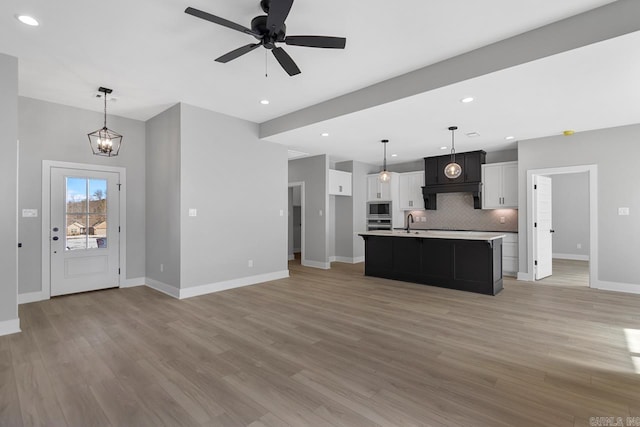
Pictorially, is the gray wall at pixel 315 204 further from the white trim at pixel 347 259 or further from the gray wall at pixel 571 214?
the gray wall at pixel 571 214

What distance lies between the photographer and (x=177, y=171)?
475 centimetres

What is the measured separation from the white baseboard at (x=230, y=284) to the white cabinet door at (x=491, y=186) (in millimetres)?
4812

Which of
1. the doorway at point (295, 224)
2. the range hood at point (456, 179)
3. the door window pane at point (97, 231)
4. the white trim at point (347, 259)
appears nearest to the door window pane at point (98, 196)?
the door window pane at point (97, 231)

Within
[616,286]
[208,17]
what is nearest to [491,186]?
[616,286]

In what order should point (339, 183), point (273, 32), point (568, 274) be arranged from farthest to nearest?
1. point (339, 183)
2. point (568, 274)
3. point (273, 32)

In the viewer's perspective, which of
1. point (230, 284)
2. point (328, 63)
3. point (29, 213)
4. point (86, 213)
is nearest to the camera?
point (328, 63)

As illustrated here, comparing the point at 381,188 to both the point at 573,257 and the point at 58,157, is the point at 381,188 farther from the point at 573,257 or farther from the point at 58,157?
the point at 58,157

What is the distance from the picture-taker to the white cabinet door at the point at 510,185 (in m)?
6.50

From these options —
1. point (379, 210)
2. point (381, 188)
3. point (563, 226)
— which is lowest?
point (563, 226)

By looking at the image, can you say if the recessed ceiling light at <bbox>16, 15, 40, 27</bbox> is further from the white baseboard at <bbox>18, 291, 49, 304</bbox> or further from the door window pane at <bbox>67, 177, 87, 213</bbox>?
the white baseboard at <bbox>18, 291, 49, 304</bbox>

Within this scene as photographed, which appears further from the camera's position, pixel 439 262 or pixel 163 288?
pixel 439 262

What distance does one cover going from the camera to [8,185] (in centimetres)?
329

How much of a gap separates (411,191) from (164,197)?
19.6ft

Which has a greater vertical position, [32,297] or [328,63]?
[328,63]
